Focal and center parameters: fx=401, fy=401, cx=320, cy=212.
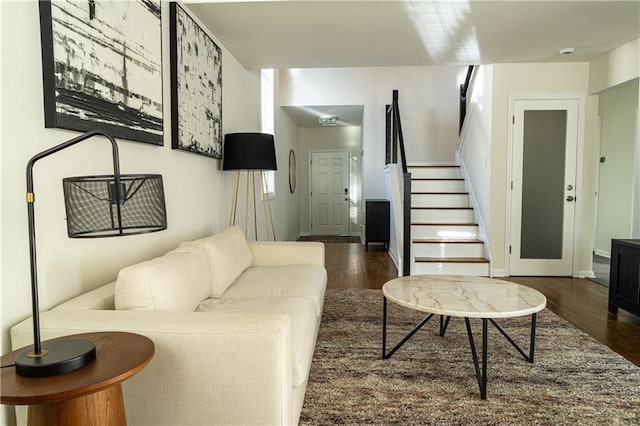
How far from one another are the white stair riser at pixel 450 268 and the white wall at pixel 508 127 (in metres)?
0.22

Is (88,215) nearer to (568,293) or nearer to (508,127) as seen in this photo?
(568,293)

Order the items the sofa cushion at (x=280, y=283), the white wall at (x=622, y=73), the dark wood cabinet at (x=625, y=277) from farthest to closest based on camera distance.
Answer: the white wall at (x=622, y=73) → the dark wood cabinet at (x=625, y=277) → the sofa cushion at (x=280, y=283)

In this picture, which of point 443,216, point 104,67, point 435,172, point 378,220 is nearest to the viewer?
point 104,67

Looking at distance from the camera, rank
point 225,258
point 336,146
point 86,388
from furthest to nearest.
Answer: point 336,146 → point 225,258 → point 86,388

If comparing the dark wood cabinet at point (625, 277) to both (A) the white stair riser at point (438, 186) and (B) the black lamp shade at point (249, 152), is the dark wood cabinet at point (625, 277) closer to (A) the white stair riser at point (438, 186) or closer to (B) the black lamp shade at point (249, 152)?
(A) the white stair riser at point (438, 186)

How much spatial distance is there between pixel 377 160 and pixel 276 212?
2090 millimetres

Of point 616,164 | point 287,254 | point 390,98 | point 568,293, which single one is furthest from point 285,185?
point 616,164

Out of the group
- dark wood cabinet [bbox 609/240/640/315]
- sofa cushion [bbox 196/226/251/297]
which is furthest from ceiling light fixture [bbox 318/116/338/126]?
dark wood cabinet [bbox 609/240/640/315]

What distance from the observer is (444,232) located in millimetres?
4906

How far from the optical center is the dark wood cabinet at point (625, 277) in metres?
3.05

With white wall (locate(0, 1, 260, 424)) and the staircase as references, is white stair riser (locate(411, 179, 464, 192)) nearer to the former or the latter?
the staircase

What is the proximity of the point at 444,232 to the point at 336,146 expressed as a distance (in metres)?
4.35

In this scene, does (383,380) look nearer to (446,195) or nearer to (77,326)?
(77,326)

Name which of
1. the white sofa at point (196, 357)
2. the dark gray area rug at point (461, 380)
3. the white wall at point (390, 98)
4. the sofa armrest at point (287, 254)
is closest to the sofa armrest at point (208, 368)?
the white sofa at point (196, 357)
